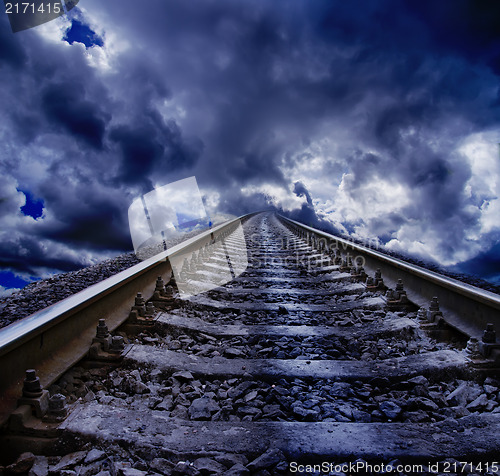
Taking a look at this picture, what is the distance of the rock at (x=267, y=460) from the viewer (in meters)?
1.38

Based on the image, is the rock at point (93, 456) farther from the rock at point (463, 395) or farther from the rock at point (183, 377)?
the rock at point (463, 395)

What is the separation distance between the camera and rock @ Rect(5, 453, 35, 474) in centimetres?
136

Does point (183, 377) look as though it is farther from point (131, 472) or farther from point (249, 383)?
point (131, 472)

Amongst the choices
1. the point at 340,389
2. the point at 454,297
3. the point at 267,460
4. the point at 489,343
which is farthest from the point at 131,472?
the point at 454,297

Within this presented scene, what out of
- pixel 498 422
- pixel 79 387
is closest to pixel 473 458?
pixel 498 422

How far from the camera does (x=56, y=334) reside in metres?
1.97

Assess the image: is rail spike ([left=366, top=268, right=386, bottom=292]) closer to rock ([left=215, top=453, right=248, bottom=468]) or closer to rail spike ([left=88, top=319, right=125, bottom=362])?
rail spike ([left=88, top=319, right=125, bottom=362])

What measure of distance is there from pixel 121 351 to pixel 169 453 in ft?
3.01

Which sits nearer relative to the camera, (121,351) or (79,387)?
(79,387)

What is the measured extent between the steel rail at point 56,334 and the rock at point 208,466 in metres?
0.78

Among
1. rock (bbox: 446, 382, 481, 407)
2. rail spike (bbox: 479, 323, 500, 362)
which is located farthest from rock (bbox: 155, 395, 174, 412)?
rail spike (bbox: 479, 323, 500, 362)

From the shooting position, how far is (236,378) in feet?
6.97

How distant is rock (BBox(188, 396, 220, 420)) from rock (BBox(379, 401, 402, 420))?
79cm

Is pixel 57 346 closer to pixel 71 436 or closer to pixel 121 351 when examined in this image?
pixel 121 351
